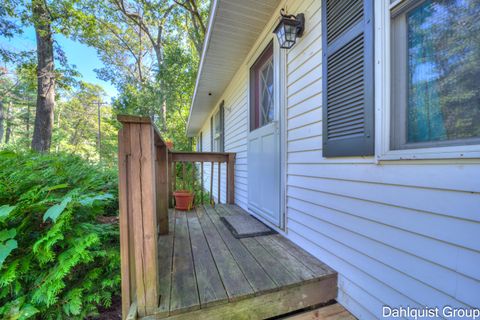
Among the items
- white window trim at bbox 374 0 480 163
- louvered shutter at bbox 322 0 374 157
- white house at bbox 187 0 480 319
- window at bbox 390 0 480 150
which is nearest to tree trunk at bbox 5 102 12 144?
white house at bbox 187 0 480 319

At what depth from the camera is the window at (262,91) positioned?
2852 mm

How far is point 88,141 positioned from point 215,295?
2979 centimetres

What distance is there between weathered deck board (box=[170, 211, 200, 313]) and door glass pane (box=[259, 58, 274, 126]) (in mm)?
1865

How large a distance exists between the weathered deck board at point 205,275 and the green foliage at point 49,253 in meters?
0.59

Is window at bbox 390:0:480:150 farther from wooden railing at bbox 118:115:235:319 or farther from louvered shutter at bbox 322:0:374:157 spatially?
wooden railing at bbox 118:115:235:319

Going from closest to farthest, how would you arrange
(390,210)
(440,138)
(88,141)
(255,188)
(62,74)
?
(440,138)
(390,210)
(255,188)
(62,74)
(88,141)

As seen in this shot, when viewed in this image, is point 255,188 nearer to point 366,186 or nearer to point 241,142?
point 241,142

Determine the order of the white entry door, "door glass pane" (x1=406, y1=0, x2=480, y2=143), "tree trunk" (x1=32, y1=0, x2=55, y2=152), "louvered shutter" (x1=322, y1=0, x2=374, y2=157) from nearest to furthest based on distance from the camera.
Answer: "door glass pane" (x1=406, y1=0, x2=480, y2=143), "louvered shutter" (x1=322, y1=0, x2=374, y2=157), the white entry door, "tree trunk" (x1=32, y1=0, x2=55, y2=152)

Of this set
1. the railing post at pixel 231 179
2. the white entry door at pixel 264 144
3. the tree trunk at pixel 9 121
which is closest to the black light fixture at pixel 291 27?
the white entry door at pixel 264 144

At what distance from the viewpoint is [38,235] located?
1.42 metres

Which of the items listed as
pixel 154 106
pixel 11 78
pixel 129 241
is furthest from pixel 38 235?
pixel 11 78

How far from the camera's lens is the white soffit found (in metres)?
2.48

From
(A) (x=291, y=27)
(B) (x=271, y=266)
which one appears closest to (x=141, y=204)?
(B) (x=271, y=266)

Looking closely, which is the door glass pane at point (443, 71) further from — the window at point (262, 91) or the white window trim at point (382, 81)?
the window at point (262, 91)
